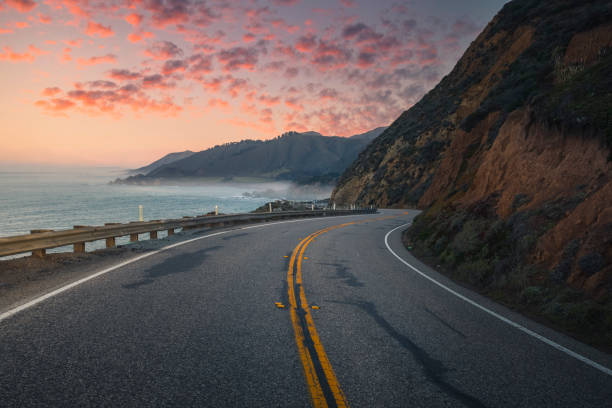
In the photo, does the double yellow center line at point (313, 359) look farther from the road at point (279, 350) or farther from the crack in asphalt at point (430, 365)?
the crack in asphalt at point (430, 365)

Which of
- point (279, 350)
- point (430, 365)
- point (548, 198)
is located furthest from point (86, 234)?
point (548, 198)

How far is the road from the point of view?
327 centimetres

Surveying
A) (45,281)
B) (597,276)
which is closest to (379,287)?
(597,276)

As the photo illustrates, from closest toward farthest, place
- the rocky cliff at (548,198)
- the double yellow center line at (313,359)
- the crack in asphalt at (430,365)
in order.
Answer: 1. the double yellow center line at (313,359)
2. the crack in asphalt at (430,365)
3. the rocky cliff at (548,198)

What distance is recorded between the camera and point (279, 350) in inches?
165

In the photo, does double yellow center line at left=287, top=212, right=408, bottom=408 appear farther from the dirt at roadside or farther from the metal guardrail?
the metal guardrail

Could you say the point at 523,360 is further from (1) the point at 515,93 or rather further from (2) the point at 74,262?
(1) the point at 515,93

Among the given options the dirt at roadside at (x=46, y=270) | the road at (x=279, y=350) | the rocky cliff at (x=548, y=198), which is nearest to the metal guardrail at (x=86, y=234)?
the dirt at roadside at (x=46, y=270)

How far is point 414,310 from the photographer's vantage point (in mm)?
6125

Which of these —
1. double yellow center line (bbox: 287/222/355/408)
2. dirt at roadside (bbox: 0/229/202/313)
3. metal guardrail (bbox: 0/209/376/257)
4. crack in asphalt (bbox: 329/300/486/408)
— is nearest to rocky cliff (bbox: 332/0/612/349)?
crack in asphalt (bbox: 329/300/486/408)

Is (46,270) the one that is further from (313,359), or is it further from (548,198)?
(548,198)

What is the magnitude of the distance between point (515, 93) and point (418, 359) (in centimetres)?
2056

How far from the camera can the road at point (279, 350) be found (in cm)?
327

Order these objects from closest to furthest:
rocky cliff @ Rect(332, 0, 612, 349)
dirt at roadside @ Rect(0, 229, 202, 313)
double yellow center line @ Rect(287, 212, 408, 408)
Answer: double yellow center line @ Rect(287, 212, 408, 408) → dirt at roadside @ Rect(0, 229, 202, 313) → rocky cliff @ Rect(332, 0, 612, 349)
